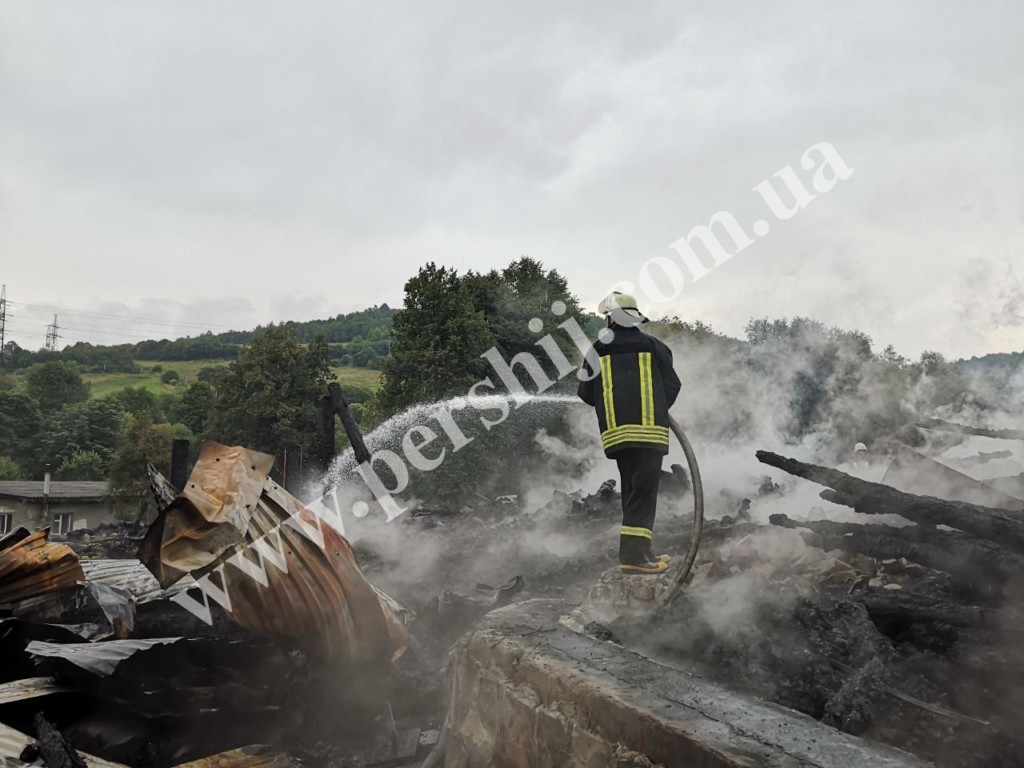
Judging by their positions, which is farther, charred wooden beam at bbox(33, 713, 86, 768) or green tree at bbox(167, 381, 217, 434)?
green tree at bbox(167, 381, 217, 434)

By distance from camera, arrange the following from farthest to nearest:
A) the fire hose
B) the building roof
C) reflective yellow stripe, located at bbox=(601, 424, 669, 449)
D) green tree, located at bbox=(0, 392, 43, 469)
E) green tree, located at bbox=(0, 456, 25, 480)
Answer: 1. green tree, located at bbox=(0, 392, 43, 469)
2. green tree, located at bbox=(0, 456, 25, 480)
3. the building roof
4. reflective yellow stripe, located at bbox=(601, 424, 669, 449)
5. the fire hose

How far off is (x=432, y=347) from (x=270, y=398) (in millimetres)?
10299

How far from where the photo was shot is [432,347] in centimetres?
2528

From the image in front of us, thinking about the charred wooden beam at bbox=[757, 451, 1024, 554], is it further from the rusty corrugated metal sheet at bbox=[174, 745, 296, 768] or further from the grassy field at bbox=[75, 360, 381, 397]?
the grassy field at bbox=[75, 360, 381, 397]

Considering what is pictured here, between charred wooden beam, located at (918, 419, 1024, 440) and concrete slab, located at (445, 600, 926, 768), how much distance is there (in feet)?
15.9

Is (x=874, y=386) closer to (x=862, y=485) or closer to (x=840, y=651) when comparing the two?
(x=862, y=485)

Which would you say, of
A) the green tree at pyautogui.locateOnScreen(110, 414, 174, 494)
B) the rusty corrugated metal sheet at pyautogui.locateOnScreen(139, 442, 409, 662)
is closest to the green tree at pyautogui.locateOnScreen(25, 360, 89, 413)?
the green tree at pyautogui.locateOnScreen(110, 414, 174, 494)

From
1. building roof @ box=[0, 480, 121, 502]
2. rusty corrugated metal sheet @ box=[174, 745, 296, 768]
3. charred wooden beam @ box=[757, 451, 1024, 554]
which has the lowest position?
building roof @ box=[0, 480, 121, 502]

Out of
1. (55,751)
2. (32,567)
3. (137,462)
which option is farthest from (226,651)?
(137,462)

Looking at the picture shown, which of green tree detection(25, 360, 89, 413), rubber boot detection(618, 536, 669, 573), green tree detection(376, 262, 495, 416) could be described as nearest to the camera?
rubber boot detection(618, 536, 669, 573)

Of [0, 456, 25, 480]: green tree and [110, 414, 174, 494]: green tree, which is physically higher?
[110, 414, 174, 494]: green tree

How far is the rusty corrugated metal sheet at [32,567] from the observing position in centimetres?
469

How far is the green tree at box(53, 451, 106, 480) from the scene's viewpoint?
56594 millimetres

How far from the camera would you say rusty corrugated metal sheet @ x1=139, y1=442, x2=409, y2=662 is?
11.1 feet
